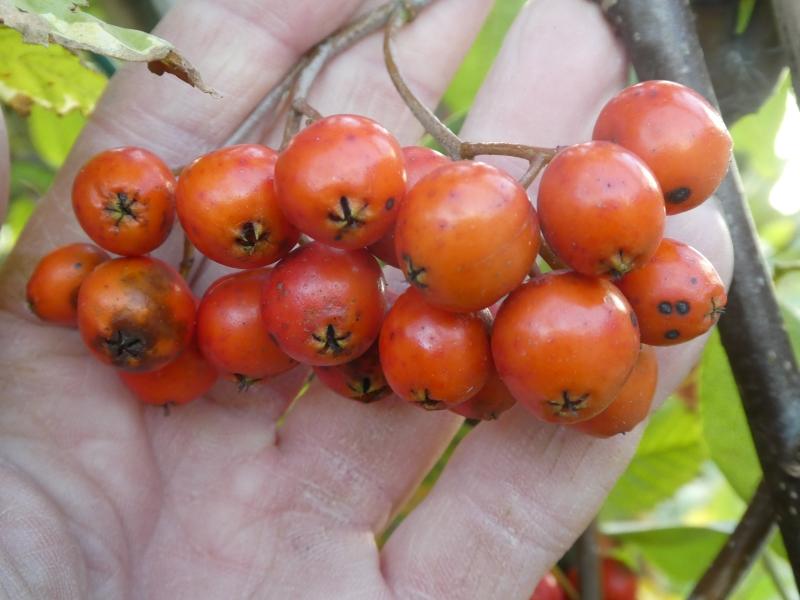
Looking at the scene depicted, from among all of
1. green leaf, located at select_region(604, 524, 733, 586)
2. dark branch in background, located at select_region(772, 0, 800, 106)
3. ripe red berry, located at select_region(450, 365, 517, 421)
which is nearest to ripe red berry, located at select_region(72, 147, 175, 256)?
ripe red berry, located at select_region(450, 365, 517, 421)

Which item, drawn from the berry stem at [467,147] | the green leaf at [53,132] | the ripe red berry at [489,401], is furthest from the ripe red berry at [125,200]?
the green leaf at [53,132]

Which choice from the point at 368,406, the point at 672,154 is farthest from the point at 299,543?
the point at 672,154

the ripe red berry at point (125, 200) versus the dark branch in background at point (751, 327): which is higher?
the dark branch in background at point (751, 327)

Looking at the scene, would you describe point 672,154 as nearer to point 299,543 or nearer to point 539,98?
point 539,98

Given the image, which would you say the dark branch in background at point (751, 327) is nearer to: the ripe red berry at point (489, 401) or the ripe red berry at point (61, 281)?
the ripe red berry at point (489, 401)

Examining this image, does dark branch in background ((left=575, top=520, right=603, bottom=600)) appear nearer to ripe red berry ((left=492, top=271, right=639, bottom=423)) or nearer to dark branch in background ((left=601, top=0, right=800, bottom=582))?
dark branch in background ((left=601, top=0, right=800, bottom=582))

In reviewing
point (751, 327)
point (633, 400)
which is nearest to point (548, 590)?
point (751, 327)

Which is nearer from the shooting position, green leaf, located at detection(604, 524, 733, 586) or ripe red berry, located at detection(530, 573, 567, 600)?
ripe red berry, located at detection(530, 573, 567, 600)
